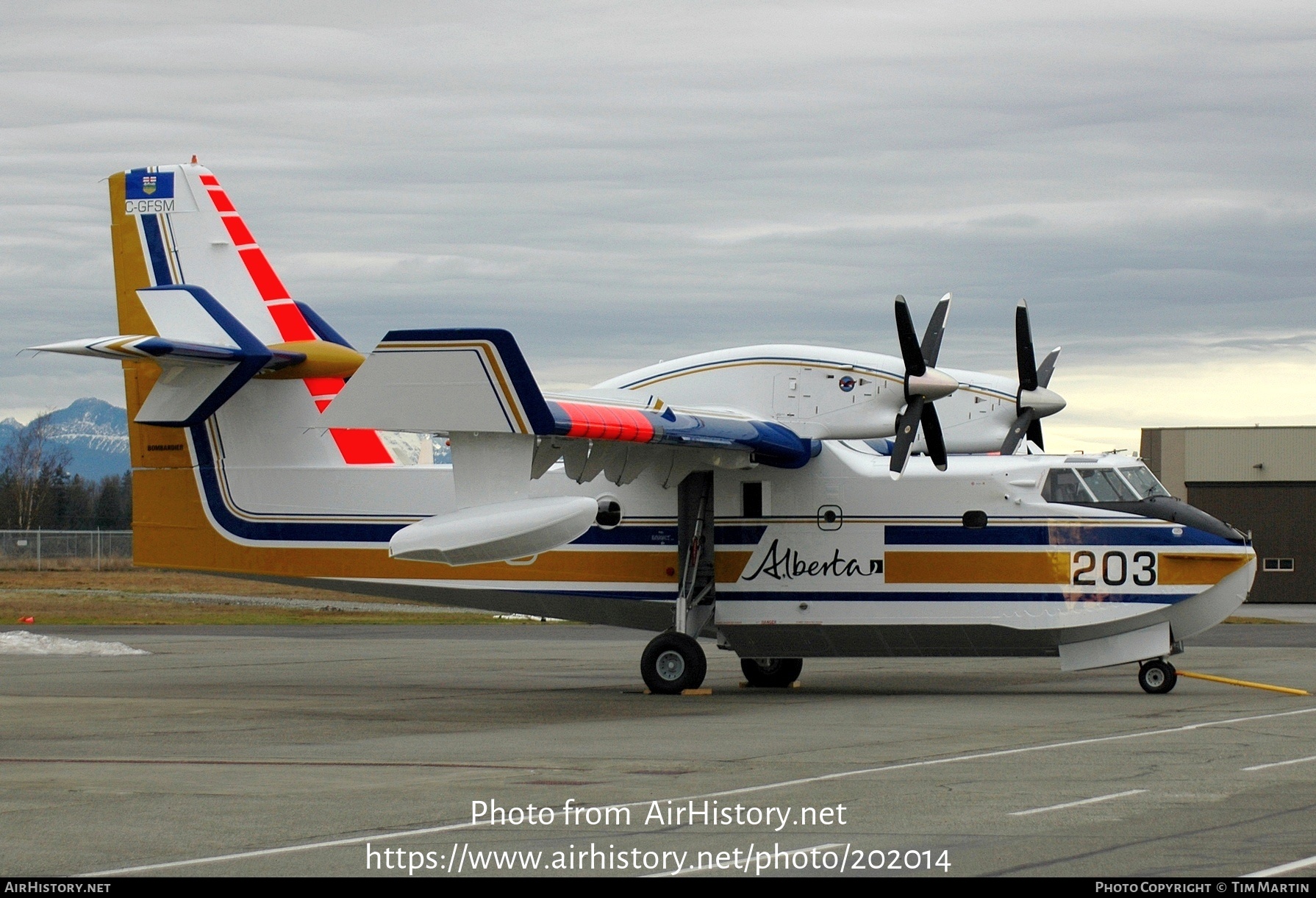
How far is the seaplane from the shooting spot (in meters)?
21.6

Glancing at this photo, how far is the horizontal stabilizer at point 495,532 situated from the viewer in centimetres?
1803

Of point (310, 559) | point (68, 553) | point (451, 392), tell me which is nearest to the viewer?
point (451, 392)

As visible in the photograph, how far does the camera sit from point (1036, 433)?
79.4 feet

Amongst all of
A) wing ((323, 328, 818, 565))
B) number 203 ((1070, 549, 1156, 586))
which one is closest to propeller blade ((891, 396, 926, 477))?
number 203 ((1070, 549, 1156, 586))

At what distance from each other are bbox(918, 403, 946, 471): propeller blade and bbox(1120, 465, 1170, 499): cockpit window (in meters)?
2.70

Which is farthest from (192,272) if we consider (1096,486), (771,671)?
(1096,486)

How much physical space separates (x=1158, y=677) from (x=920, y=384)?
17.8ft

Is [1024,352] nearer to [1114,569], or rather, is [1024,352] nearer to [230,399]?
[1114,569]

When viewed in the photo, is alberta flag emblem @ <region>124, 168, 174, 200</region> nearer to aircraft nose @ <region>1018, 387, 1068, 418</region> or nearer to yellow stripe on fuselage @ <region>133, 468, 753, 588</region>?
yellow stripe on fuselage @ <region>133, 468, 753, 588</region>

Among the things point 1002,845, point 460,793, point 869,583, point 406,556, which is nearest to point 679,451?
point 869,583

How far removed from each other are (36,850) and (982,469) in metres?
15.5

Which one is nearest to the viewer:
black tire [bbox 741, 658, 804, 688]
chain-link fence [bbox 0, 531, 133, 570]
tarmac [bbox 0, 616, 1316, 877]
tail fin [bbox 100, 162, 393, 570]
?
tarmac [bbox 0, 616, 1316, 877]

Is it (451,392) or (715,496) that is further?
(715,496)
